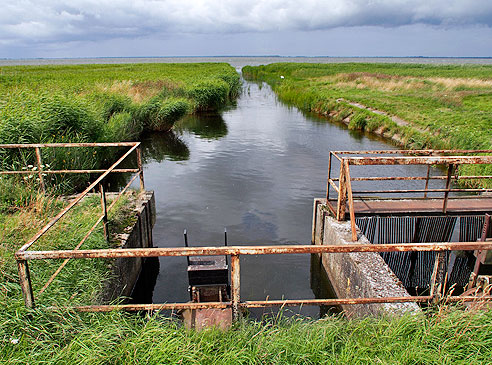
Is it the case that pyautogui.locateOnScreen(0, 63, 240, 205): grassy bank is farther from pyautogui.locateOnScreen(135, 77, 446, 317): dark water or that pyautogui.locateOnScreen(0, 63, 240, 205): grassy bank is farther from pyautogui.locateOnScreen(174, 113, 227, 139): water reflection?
pyautogui.locateOnScreen(174, 113, 227, 139): water reflection

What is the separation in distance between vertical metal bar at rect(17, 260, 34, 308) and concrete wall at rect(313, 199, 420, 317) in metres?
3.17

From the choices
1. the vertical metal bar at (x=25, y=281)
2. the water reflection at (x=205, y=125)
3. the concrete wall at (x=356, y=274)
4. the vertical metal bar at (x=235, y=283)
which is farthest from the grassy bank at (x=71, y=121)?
the concrete wall at (x=356, y=274)

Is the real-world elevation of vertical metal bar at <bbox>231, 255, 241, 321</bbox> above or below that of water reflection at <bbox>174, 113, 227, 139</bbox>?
above

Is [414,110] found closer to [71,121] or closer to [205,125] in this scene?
[205,125]

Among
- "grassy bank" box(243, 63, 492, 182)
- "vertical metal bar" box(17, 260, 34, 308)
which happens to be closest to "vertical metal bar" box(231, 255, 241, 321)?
"vertical metal bar" box(17, 260, 34, 308)

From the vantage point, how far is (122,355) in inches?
118

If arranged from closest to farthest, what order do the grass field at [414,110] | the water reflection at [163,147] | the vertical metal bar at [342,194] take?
1. the vertical metal bar at [342,194]
2. the grass field at [414,110]
3. the water reflection at [163,147]

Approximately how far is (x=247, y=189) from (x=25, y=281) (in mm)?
9818

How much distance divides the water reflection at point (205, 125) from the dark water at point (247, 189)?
2.4 inches

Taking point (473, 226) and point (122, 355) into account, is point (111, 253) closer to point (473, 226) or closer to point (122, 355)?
point (122, 355)

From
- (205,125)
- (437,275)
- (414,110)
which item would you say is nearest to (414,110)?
(414,110)

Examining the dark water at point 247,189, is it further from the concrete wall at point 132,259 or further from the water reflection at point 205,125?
the concrete wall at point 132,259

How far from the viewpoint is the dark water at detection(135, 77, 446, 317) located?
7824mm

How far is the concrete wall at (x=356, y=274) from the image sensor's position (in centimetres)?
477
